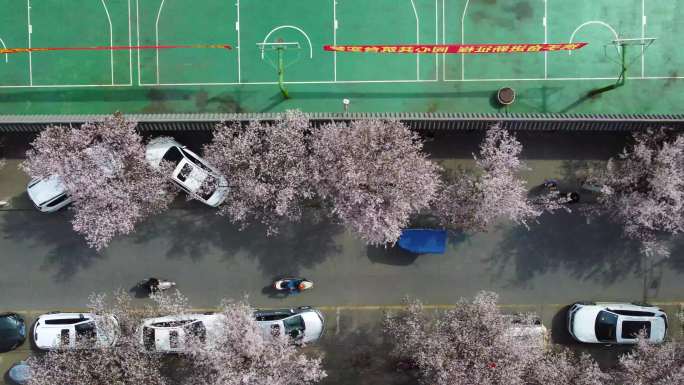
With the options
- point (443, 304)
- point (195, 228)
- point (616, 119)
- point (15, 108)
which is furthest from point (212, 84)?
point (616, 119)

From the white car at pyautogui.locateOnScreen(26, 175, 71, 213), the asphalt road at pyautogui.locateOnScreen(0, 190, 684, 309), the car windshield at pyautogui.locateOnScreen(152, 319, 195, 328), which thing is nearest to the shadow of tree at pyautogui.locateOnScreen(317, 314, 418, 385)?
the asphalt road at pyautogui.locateOnScreen(0, 190, 684, 309)

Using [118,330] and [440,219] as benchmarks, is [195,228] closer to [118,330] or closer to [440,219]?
[118,330]

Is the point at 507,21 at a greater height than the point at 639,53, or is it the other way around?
the point at 507,21

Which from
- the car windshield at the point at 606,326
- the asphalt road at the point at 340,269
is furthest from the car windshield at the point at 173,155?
the car windshield at the point at 606,326

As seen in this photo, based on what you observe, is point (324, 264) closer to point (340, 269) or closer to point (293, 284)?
point (340, 269)

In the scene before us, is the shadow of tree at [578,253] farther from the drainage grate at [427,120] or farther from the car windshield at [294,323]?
the car windshield at [294,323]

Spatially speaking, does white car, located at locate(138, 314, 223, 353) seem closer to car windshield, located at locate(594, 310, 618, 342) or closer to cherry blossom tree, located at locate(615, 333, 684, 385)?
car windshield, located at locate(594, 310, 618, 342)
